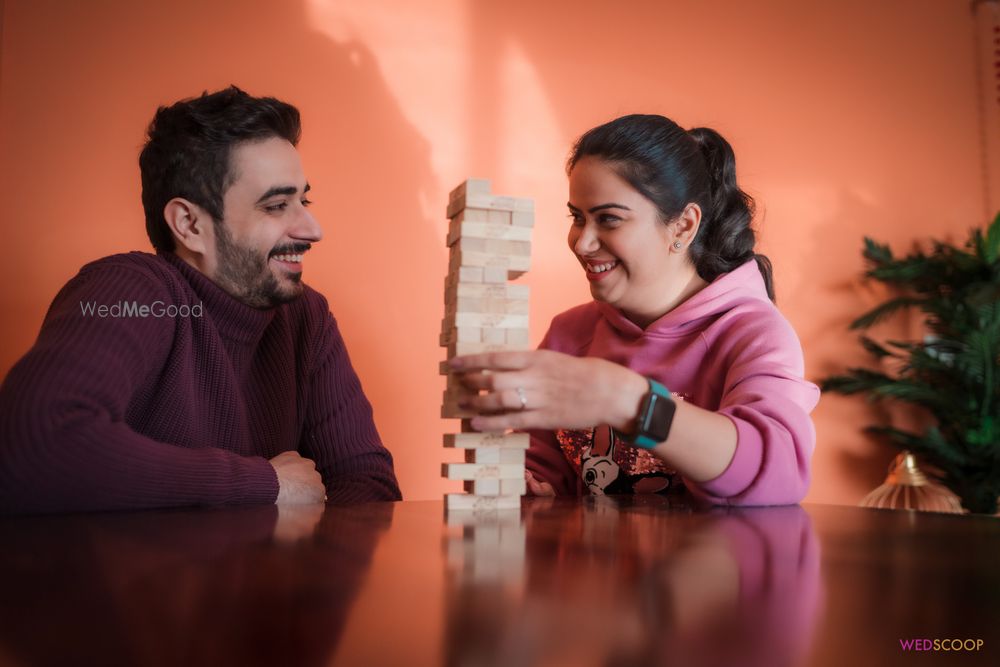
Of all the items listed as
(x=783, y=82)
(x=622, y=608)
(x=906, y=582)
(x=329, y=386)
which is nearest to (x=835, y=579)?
(x=906, y=582)

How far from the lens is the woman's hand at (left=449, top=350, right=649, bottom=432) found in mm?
1102

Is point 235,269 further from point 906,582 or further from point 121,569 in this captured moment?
point 906,582

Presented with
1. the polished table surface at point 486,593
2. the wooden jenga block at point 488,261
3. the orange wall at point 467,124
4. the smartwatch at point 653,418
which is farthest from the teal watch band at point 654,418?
the orange wall at point 467,124

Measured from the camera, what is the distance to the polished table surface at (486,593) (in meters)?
0.46

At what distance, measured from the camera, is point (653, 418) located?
114 cm

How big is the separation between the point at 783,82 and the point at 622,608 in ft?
11.7

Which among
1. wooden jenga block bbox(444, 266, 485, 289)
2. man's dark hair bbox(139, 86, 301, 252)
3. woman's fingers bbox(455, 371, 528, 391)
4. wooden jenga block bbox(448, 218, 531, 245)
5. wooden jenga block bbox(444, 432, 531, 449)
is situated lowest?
wooden jenga block bbox(444, 432, 531, 449)

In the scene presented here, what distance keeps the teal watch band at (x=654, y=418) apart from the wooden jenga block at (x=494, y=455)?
0.16 metres

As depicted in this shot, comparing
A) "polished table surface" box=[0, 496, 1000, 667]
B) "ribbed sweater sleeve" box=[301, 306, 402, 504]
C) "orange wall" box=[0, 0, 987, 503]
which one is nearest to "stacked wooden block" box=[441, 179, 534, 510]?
"polished table surface" box=[0, 496, 1000, 667]

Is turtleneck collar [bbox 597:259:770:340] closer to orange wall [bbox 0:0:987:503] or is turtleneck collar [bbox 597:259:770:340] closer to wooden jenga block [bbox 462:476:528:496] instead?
wooden jenga block [bbox 462:476:528:496]

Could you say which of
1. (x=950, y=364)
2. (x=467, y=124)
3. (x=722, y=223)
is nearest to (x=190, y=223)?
(x=722, y=223)

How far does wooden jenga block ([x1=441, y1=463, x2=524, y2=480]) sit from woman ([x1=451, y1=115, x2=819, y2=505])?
65 mm

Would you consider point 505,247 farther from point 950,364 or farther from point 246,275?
point 950,364
